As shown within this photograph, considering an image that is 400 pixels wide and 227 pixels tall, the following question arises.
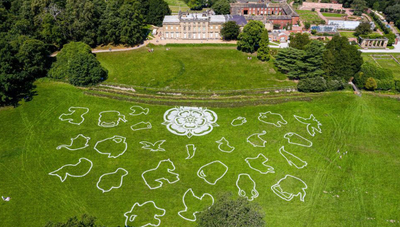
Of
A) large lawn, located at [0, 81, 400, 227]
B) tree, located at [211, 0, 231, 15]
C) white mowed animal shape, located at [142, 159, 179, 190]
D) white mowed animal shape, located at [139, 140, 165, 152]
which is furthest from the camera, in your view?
tree, located at [211, 0, 231, 15]

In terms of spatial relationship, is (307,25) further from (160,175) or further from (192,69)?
(160,175)

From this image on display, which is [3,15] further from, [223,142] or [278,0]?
[278,0]

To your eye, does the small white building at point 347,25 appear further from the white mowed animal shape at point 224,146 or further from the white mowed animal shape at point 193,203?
the white mowed animal shape at point 193,203

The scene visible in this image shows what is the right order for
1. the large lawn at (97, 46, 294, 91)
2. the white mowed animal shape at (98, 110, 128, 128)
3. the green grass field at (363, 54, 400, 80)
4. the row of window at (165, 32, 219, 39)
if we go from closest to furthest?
the white mowed animal shape at (98, 110, 128, 128) → the large lawn at (97, 46, 294, 91) → the green grass field at (363, 54, 400, 80) → the row of window at (165, 32, 219, 39)

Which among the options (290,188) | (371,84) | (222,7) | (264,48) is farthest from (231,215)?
(222,7)

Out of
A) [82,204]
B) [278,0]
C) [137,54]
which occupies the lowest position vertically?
[82,204]

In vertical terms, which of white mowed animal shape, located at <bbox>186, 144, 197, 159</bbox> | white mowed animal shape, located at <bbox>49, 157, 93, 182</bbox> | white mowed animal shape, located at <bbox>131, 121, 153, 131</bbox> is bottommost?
white mowed animal shape, located at <bbox>49, 157, 93, 182</bbox>

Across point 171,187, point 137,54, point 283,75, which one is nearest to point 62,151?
point 171,187

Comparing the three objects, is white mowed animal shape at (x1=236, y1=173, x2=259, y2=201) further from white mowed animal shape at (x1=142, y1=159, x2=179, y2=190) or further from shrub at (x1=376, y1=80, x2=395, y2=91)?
shrub at (x1=376, y1=80, x2=395, y2=91)

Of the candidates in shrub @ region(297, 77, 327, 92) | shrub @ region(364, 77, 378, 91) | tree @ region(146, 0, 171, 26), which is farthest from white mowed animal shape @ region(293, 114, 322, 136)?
tree @ region(146, 0, 171, 26)
